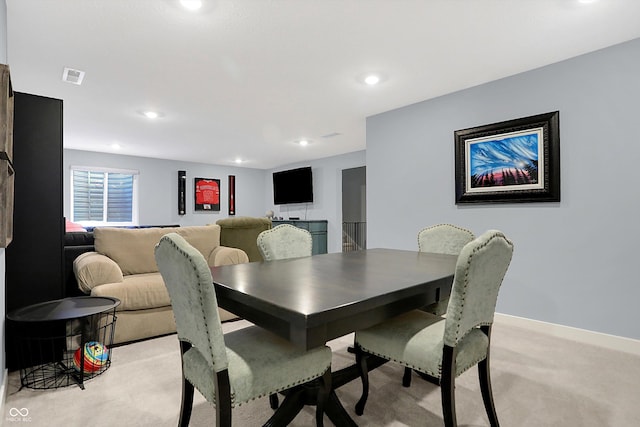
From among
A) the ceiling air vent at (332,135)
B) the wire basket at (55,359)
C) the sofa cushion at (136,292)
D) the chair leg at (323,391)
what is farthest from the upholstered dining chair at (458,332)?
the ceiling air vent at (332,135)

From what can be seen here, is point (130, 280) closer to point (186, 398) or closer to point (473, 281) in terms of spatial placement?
point (186, 398)

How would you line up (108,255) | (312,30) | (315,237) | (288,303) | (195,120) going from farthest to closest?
(315,237) → (195,120) → (108,255) → (312,30) → (288,303)

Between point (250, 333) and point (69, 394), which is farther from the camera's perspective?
point (69, 394)

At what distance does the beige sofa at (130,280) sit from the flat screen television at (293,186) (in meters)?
4.45

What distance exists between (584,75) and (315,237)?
5.13 m

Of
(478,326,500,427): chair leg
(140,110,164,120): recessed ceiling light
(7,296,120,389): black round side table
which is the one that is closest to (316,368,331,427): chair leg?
(478,326,500,427): chair leg

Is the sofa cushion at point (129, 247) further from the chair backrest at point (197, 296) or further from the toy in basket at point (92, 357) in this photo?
the chair backrest at point (197, 296)

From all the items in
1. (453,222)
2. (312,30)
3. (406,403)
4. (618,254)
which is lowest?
(406,403)

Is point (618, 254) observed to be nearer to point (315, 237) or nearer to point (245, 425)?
point (245, 425)

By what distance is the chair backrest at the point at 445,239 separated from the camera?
2467 mm

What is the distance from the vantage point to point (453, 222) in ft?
11.6

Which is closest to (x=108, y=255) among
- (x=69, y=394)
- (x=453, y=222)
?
(x=69, y=394)

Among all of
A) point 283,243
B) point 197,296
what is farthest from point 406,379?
point 197,296

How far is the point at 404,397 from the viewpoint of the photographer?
1.86m
